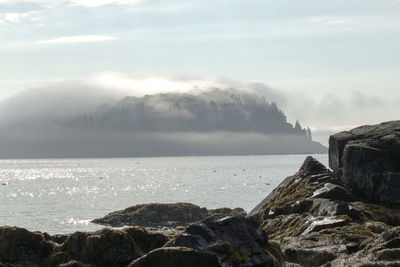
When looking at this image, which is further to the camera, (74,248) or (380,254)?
(74,248)

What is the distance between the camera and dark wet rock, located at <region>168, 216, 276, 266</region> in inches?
871

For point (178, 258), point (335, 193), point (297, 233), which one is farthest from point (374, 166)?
point (178, 258)

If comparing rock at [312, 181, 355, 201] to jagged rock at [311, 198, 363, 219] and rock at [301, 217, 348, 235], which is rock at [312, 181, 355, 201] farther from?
rock at [301, 217, 348, 235]

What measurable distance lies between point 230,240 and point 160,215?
87.1 metres

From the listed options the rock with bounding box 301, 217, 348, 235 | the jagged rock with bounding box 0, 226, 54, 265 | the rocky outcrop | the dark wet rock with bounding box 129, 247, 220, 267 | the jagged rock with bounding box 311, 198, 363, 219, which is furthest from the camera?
the jagged rock with bounding box 311, 198, 363, 219

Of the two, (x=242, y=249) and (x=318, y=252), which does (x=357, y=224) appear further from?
(x=242, y=249)

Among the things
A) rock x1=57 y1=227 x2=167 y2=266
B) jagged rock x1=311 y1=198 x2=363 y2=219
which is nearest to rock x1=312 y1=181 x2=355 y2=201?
jagged rock x1=311 y1=198 x2=363 y2=219

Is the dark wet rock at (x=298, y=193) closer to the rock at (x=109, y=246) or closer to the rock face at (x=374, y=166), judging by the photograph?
the rock face at (x=374, y=166)

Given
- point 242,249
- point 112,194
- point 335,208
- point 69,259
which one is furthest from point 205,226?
point 112,194

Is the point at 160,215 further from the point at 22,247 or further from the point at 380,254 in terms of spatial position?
the point at 380,254

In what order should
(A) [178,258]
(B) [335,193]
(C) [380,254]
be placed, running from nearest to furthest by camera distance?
(A) [178,258]
(C) [380,254]
(B) [335,193]

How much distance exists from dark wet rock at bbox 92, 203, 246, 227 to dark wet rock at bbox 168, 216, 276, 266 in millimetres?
80784

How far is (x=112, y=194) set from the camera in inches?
7446

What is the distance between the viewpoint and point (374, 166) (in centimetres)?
5191
